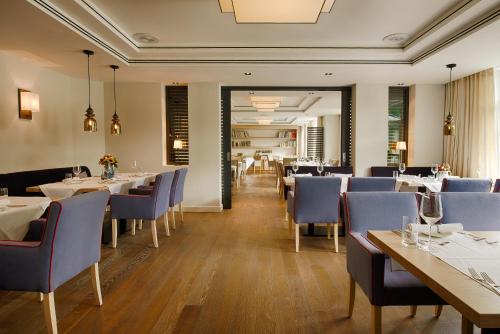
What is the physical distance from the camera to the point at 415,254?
152 centimetres

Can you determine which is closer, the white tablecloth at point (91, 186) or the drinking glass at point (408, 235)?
the drinking glass at point (408, 235)

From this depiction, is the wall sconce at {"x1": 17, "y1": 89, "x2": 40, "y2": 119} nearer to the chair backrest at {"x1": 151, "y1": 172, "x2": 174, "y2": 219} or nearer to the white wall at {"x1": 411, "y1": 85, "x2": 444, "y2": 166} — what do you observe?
the chair backrest at {"x1": 151, "y1": 172, "x2": 174, "y2": 219}

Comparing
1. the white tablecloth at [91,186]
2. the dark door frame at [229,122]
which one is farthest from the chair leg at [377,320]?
the dark door frame at [229,122]

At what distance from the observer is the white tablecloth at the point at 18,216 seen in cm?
249

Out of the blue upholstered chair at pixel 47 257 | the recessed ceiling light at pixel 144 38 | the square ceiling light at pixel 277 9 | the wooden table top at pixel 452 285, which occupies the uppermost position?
the recessed ceiling light at pixel 144 38

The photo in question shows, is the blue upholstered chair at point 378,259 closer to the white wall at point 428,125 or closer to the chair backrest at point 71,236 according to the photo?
the chair backrest at point 71,236

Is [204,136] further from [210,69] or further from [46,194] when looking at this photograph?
[46,194]

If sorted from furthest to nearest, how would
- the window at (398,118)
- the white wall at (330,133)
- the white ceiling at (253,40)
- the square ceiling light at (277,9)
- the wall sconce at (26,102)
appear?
the white wall at (330,133), the window at (398,118), the wall sconce at (26,102), the white ceiling at (253,40), the square ceiling light at (277,9)

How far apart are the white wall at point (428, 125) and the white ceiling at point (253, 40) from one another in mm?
394

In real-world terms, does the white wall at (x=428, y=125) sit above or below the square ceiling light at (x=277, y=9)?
below

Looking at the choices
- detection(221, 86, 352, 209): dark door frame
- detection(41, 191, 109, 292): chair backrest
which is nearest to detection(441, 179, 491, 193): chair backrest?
detection(221, 86, 352, 209): dark door frame

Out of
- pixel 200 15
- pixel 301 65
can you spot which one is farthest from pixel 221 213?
pixel 200 15

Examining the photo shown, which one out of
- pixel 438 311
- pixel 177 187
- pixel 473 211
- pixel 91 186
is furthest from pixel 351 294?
pixel 177 187

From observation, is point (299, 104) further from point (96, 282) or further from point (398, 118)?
point (96, 282)
